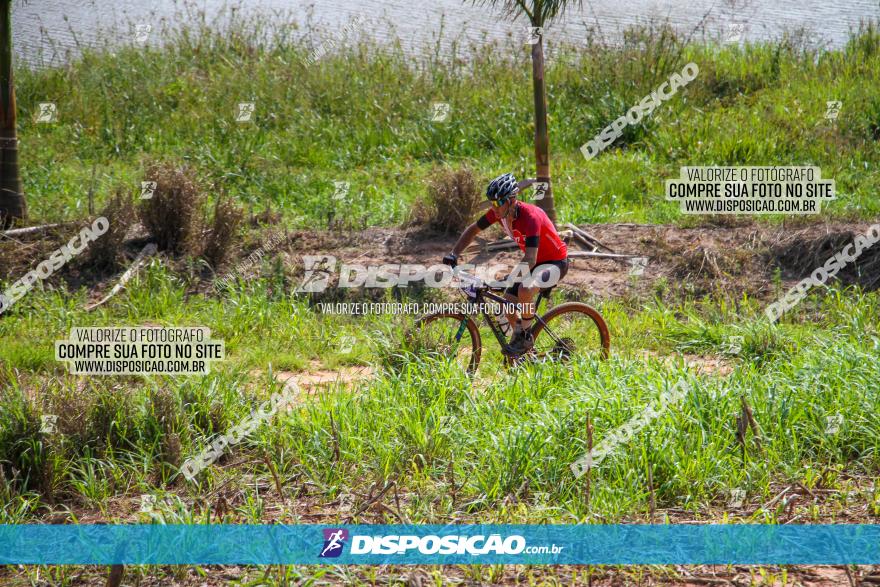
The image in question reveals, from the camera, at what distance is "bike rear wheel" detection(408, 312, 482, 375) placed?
7223mm

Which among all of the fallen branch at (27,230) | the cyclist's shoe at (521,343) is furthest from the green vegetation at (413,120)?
the cyclist's shoe at (521,343)

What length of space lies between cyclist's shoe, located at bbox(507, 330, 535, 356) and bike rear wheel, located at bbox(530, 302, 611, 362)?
52 millimetres

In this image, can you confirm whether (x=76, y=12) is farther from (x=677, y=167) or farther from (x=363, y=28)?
(x=677, y=167)

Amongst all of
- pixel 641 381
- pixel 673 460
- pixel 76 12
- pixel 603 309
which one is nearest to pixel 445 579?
pixel 673 460

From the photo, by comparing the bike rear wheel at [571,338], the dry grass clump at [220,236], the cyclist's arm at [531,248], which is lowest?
the bike rear wheel at [571,338]

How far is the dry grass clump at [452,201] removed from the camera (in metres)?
10.7

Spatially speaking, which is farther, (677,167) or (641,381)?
(677,167)

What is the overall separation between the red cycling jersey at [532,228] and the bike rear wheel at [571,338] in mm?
444

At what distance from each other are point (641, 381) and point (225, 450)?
9.51ft

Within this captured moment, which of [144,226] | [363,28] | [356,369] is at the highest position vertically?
[363,28]

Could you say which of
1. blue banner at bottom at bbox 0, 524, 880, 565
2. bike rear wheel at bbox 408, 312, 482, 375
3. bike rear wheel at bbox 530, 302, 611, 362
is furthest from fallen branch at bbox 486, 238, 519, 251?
blue banner at bottom at bbox 0, 524, 880, 565

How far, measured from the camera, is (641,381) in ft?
21.1

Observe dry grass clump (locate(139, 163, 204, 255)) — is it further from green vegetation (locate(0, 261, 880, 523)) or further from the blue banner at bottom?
the blue banner at bottom

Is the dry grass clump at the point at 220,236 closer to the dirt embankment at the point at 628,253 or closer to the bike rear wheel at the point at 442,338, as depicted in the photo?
the dirt embankment at the point at 628,253
